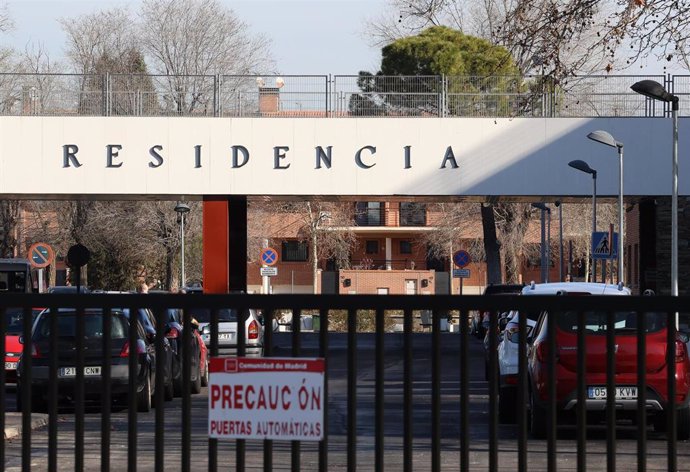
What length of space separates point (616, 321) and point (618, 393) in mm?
299

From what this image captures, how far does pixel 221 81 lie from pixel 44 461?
31876mm

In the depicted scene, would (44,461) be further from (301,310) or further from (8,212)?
(8,212)

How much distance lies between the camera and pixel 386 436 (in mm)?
5840

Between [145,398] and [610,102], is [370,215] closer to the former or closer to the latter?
[610,102]

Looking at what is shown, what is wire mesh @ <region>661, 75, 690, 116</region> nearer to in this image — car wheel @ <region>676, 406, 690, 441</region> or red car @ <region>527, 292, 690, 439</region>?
car wheel @ <region>676, 406, 690, 441</region>

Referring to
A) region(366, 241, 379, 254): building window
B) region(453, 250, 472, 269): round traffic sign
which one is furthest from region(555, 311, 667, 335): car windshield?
region(366, 241, 379, 254): building window

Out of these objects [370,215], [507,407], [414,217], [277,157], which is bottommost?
[507,407]

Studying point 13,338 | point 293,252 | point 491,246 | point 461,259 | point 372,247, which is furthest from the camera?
point 372,247

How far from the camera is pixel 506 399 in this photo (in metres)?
6.08

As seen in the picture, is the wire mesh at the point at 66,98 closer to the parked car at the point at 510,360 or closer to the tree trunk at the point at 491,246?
the tree trunk at the point at 491,246

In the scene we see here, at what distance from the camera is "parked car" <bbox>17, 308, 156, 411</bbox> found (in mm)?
5875

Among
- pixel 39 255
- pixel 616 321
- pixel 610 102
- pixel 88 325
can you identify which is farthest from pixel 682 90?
pixel 88 325

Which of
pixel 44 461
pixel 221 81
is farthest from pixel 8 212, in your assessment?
pixel 44 461

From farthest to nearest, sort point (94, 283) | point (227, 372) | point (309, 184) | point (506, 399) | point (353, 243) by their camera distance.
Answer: point (353, 243) < point (94, 283) < point (309, 184) < point (506, 399) < point (227, 372)
